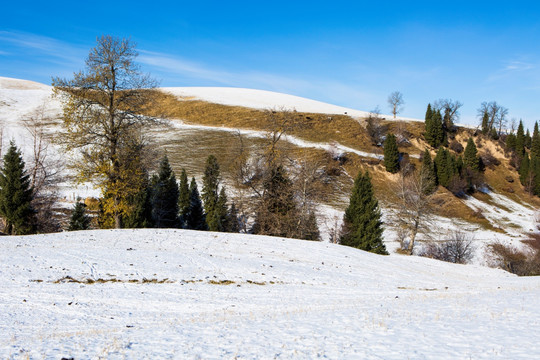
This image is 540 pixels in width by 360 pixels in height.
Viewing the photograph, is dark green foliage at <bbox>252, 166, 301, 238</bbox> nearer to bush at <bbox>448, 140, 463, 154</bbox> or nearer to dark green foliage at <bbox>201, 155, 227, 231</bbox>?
dark green foliage at <bbox>201, 155, 227, 231</bbox>

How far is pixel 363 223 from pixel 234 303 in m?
27.0

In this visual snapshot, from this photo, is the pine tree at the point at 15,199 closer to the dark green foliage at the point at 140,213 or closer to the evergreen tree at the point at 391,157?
the dark green foliage at the point at 140,213

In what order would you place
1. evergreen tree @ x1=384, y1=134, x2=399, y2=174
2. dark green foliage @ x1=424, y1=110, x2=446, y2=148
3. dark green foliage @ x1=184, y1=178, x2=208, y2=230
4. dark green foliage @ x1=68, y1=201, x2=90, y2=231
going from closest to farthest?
dark green foliage @ x1=68, y1=201, x2=90, y2=231
dark green foliage @ x1=184, y1=178, x2=208, y2=230
evergreen tree @ x1=384, y1=134, x2=399, y2=174
dark green foliage @ x1=424, y1=110, x2=446, y2=148

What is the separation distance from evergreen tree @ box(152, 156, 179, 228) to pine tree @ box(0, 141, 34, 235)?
13.1m

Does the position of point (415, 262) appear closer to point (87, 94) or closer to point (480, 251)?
point (87, 94)

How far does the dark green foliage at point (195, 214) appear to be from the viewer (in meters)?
46.9

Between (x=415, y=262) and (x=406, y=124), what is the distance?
8336 cm

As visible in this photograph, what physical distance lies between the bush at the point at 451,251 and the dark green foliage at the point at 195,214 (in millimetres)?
28670

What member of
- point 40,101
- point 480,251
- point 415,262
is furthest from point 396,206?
point 40,101

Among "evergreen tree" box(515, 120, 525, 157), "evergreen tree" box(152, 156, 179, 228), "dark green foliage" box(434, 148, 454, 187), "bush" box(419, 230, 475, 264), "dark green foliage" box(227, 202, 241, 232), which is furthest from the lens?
"evergreen tree" box(515, 120, 525, 157)

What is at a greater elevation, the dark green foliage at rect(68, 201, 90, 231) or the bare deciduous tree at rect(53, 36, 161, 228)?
the bare deciduous tree at rect(53, 36, 161, 228)

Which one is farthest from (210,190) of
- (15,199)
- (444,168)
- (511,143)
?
(511,143)

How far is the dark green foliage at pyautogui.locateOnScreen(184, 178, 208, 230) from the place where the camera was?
4688 centimetres

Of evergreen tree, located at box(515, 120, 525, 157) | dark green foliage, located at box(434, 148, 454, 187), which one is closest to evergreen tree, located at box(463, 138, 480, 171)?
dark green foliage, located at box(434, 148, 454, 187)
